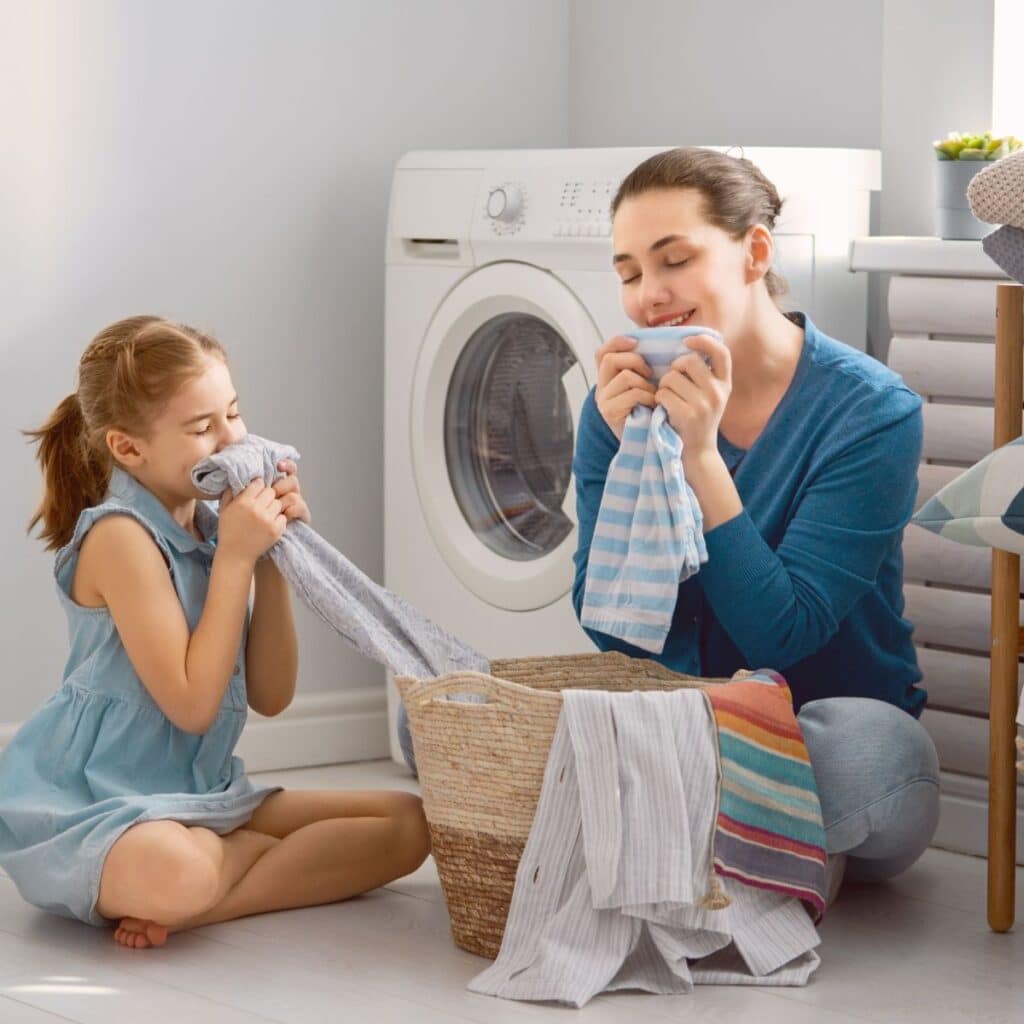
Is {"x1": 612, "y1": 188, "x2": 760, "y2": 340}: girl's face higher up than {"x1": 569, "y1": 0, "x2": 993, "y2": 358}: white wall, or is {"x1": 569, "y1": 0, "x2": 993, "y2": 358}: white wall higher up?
{"x1": 569, "y1": 0, "x2": 993, "y2": 358}: white wall

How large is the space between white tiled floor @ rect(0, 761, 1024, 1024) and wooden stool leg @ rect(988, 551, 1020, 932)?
0.07 metres

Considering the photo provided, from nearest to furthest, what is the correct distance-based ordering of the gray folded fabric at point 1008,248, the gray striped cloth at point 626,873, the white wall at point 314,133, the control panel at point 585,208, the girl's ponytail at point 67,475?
1. the gray striped cloth at point 626,873
2. the gray folded fabric at point 1008,248
3. the girl's ponytail at point 67,475
4. the control panel at point 585,208
5. the white wall at point 314,133

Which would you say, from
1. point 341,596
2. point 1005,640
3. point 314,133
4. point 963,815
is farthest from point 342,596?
point 314,133

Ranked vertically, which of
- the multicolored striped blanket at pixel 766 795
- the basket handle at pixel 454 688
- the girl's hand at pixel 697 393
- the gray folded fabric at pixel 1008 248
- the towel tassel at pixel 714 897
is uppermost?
the gray folded fabric at pixel 1008 248

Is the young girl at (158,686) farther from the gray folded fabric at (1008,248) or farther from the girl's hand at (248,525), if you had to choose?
the gray folded fabric at (1008,248)

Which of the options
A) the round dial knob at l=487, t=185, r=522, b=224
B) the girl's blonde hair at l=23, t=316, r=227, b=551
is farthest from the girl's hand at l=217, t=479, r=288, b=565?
the round dial knob at l=487, t=185, r=522, b=224

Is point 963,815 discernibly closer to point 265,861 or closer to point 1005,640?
point 1005,640

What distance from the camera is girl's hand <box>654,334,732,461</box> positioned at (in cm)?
174

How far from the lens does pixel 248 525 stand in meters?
1.84

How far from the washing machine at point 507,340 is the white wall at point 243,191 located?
128mm

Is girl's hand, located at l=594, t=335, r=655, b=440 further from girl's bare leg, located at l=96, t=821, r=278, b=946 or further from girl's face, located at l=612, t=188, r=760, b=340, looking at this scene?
girl's bare leg, located at l=96, t=821, r=278, b=946

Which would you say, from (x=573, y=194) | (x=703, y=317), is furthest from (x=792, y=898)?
(x=573, y=194)

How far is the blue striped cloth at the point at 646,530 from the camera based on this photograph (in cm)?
173

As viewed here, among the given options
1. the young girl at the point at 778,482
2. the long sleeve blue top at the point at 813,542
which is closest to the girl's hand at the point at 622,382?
the young girl at the point at 778,482
